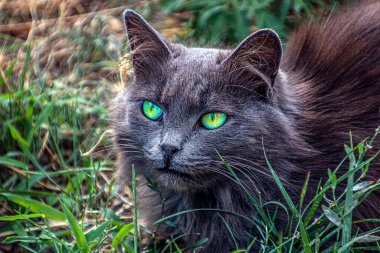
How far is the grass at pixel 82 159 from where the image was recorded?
2893mm

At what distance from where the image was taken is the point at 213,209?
303 cm

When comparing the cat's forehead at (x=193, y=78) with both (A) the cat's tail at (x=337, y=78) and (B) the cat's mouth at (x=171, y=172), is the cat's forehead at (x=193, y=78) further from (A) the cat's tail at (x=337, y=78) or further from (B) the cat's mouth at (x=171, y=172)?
(A) the cat's tail at (x=337, y=78)

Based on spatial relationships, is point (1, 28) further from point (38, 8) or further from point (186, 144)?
point (186, 144)

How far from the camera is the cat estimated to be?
9.84 feet

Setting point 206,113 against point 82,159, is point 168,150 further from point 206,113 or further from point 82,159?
point 82,159

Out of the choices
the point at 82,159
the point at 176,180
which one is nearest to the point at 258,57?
the point at 176,180

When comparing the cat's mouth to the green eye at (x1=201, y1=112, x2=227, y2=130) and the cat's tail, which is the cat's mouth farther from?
the cat's tail

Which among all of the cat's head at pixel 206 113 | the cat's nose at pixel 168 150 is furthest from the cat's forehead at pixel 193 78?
the cat's nose at pixel 168 150

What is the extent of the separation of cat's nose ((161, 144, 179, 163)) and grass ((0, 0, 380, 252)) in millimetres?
214

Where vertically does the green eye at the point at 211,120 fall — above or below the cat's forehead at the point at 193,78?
below

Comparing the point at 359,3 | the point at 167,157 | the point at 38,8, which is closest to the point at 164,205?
the point at 167,157

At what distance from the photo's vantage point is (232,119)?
304 cm

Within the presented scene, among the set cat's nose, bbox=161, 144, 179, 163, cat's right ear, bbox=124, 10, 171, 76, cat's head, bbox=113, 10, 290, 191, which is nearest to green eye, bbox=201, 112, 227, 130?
cat's head, bbox=113, 10, 290, 191

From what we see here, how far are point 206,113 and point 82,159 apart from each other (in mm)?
1255
